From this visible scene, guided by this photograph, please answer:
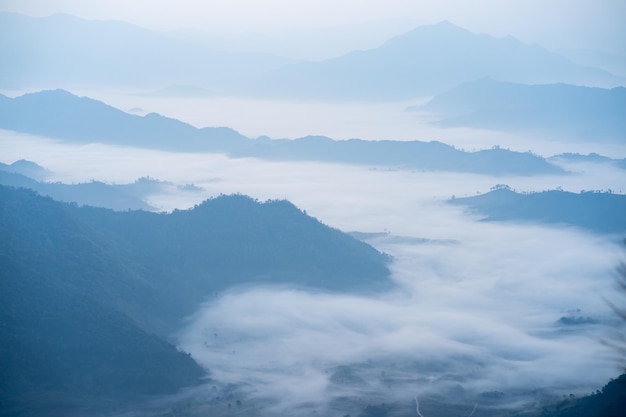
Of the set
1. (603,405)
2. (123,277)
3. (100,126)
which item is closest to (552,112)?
(100,126)

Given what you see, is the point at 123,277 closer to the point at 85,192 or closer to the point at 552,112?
the point at 85,192

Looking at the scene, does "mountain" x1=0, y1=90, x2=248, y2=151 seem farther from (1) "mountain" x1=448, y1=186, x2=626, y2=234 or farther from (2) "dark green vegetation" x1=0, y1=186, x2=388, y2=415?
(2) "dark green vegetation" x1=0, y1=186, x2=388, y2=415

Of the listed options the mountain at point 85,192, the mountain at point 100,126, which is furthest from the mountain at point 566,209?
the mountain at point 100,126

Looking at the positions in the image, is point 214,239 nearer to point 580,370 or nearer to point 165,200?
point 580,370

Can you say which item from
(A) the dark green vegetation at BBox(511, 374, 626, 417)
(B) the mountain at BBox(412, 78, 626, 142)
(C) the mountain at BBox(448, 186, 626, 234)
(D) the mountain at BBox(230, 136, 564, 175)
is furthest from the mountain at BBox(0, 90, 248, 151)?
(A) the dark green vegetation at BBox(511, 374, 626, 417)

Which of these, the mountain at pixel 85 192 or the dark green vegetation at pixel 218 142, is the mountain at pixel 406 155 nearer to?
the dark green vegetation at pixel 218 142

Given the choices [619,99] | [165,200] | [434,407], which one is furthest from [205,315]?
[619,99]
